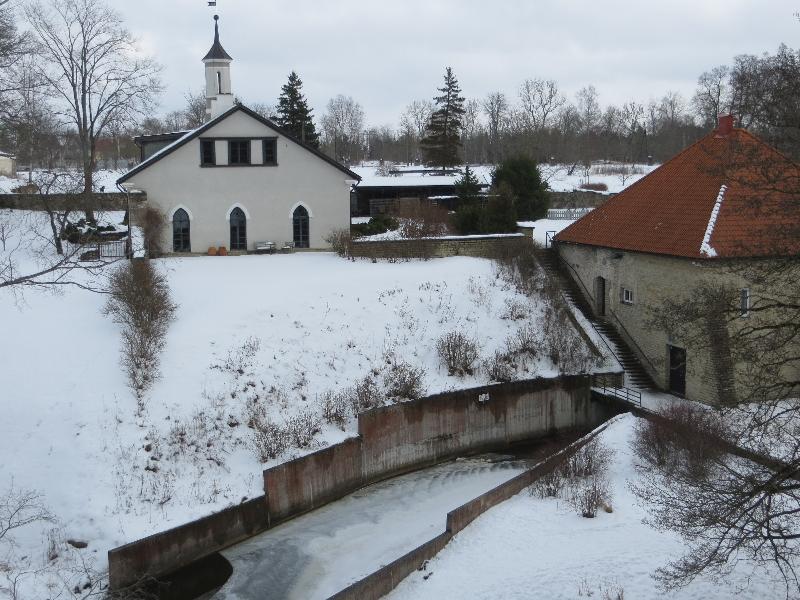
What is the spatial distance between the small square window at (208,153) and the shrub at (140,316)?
7402 millimetres

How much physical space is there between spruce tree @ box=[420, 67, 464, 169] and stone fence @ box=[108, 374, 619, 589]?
36143mm

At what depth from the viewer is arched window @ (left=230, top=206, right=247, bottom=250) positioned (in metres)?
29.8

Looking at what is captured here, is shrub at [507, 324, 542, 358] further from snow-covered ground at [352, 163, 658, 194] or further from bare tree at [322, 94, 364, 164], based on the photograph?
bare tree at [322, 94, 364, 164]

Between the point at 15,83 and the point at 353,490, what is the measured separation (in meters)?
14.0

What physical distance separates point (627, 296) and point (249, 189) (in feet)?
48.5

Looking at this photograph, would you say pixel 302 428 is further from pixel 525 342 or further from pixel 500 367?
pixel 525 342

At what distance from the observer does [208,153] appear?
29.2 metres

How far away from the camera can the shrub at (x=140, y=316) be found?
19.1 metres

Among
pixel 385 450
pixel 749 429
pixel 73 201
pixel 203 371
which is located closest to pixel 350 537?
pixel 385 450

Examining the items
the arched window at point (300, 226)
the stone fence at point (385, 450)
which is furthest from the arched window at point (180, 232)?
the stone fence at point (385, 450)

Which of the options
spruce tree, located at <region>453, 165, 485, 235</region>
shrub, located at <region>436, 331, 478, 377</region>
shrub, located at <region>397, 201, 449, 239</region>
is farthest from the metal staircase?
shrub, located at <region>436, 331, 478, 377</region>

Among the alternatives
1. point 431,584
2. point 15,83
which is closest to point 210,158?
point 15,83

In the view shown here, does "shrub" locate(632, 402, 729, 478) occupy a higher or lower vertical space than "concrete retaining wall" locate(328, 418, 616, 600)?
higher

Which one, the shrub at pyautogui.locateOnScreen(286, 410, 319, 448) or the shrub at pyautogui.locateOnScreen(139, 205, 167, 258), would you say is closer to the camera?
the shrub at pyautogui.locateOnScreen(286, 410, 319, 448)
